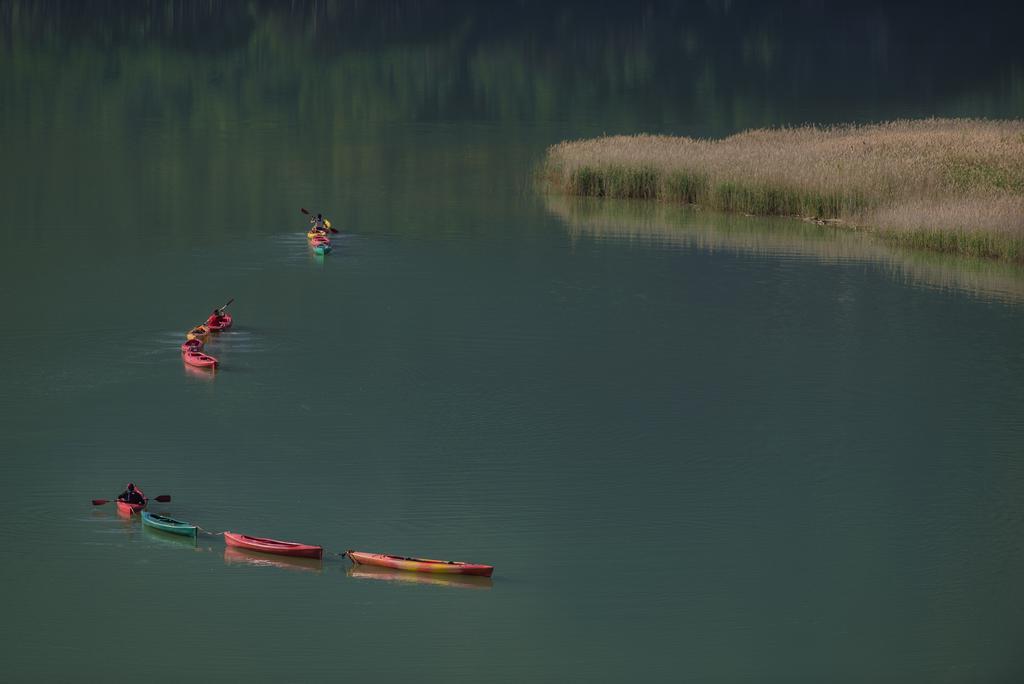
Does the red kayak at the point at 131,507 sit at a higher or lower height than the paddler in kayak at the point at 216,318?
lower

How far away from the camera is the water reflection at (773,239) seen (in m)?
34.0

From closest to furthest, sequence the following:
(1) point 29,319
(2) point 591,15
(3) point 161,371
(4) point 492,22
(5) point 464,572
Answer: (5) point 464,572, (3) point 161,371, (1) point 29,319, (4) point 492,22, (2) point 591,15

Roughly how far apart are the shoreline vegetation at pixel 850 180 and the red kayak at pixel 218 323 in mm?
16554

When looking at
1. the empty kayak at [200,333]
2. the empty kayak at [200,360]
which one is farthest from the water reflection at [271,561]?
the empty kayak at [200,333]

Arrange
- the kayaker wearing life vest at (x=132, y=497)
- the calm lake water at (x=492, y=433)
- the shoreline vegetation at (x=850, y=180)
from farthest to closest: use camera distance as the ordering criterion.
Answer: the shoreline vegetation at (x=850, y=180)
the kayaker wearing life vest at (x=132, y=497)
the calm lake water at (x=492, y=433)

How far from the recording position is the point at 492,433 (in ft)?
72.6

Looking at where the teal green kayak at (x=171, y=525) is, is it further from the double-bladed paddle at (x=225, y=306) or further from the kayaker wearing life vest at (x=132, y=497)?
the double-bladed paddle at (x=225, y=306)

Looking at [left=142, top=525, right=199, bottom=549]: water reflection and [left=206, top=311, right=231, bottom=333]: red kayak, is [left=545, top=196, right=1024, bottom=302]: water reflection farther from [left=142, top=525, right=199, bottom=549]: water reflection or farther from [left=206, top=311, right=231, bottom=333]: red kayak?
[left=142, top=525, right=199, bottom=549]: water reflection

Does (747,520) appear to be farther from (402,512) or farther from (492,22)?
(492,22)

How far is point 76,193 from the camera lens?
44.2 m

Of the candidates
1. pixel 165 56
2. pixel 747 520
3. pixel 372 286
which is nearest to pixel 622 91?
pixel 165 56

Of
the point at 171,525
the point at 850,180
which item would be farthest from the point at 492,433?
the point at 850,180

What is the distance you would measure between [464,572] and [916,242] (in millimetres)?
23038

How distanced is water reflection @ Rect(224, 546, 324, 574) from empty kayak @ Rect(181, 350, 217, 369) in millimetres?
8037
